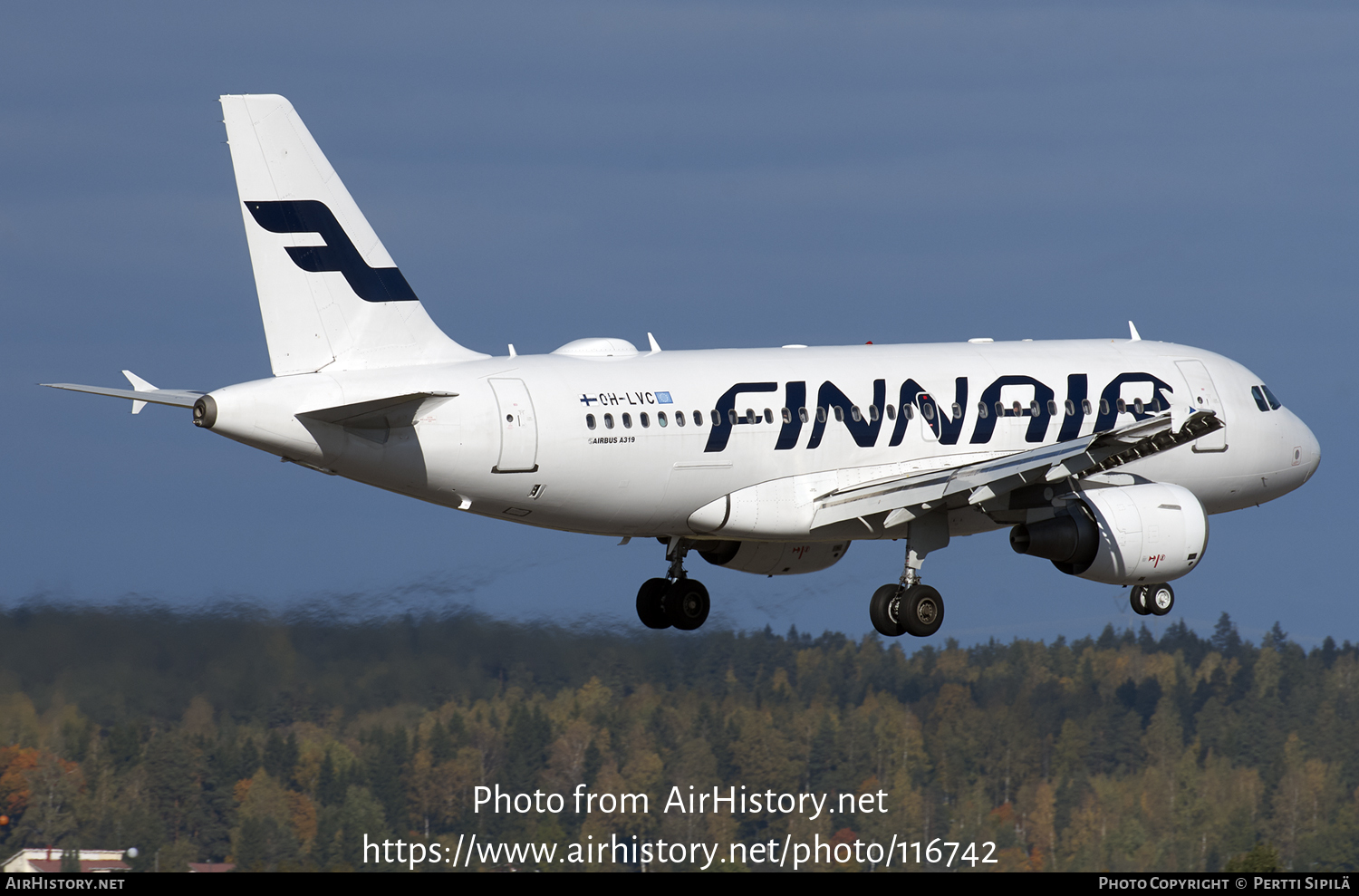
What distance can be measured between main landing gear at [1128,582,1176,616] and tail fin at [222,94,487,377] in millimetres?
15403

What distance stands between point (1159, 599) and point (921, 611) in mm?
5550

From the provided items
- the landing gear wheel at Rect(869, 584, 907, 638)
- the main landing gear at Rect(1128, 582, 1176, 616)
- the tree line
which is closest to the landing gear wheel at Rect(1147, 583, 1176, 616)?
the main landing gear at Rect(1128, 582, 1176, 616)

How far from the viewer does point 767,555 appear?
44.3 m

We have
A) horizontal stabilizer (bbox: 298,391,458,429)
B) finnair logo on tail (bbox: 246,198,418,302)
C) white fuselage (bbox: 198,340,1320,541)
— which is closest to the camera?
horizontal stabilizer (bbox: 298,391,458,429)

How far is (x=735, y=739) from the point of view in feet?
208

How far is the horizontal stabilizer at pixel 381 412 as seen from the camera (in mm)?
35125

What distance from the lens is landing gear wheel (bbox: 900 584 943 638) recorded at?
40500 mm

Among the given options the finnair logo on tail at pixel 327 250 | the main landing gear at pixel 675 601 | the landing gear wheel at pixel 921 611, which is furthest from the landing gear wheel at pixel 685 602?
the finnair logo on tail at pixel 327 250

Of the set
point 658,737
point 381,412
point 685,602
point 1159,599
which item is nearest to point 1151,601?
point 1159,599

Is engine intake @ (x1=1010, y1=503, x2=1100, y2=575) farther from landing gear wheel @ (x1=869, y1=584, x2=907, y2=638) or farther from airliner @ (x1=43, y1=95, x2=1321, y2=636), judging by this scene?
landing gear wheel @ (x1=869, y1=584, x2=907, y2=638)

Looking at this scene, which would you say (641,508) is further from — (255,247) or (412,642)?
(412,642)

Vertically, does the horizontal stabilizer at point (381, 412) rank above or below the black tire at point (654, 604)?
above

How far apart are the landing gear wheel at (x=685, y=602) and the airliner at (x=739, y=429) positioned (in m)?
0.04

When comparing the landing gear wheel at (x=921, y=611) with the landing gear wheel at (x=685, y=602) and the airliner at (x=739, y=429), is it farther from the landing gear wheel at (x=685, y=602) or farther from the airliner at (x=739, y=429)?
the landing gear wheel at (x=685, y=602)
